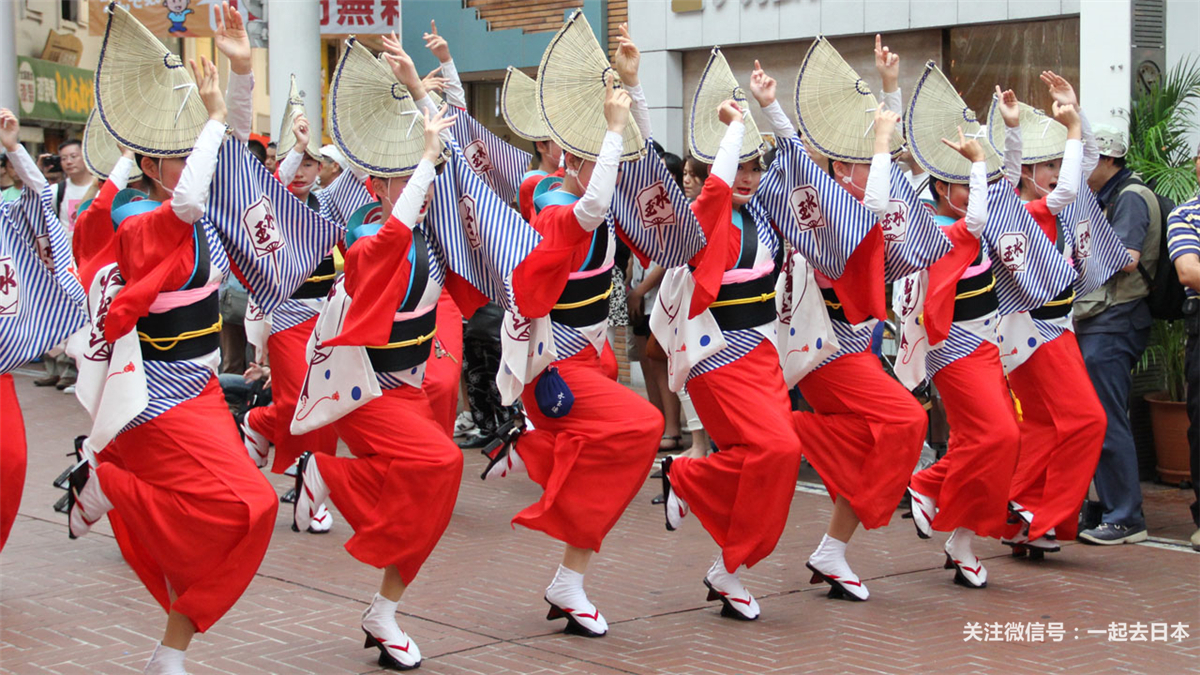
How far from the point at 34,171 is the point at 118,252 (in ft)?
6.45

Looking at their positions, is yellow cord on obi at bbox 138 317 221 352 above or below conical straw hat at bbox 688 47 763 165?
below

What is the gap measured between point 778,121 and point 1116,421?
2.65 m

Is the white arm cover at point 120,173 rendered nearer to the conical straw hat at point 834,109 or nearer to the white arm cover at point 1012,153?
the conical straw hat at point 834,109

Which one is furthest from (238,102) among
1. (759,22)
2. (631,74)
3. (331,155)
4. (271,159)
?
(759,22)

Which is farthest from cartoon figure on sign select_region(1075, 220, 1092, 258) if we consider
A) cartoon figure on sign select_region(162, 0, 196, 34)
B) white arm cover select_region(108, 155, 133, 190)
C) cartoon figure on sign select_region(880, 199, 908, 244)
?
cartoon figure on sign select_region(162, 0, 196, 34)

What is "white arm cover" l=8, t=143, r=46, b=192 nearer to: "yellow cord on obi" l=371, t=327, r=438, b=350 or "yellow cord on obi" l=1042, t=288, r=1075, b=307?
"yellow cord on obi" l=371, t=327, r=438, b=350

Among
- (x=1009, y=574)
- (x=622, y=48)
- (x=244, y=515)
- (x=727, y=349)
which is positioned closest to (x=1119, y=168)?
(x=1009, y=574)

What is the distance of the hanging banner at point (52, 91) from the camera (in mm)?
22516

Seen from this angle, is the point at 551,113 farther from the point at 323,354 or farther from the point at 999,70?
the point at 999,70

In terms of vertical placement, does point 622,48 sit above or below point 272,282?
above

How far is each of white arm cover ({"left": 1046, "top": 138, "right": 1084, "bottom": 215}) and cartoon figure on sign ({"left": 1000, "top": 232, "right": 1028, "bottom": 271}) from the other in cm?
29

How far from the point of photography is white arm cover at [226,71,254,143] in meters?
4.74

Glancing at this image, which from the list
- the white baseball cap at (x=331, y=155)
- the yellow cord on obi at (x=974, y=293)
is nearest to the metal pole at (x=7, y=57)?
the white baseball cap at (x=331, y=155)

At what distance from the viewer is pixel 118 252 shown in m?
4.64
